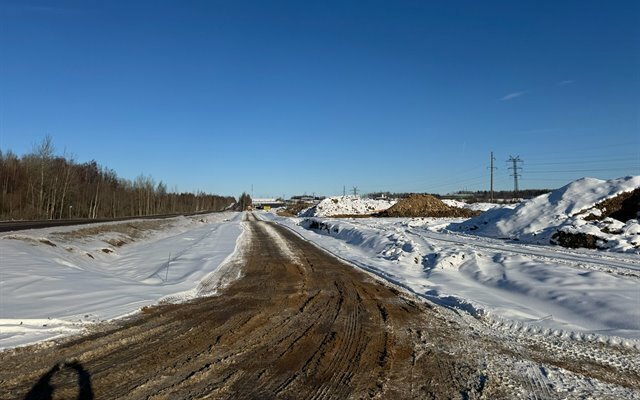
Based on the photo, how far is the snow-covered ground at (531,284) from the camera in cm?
728

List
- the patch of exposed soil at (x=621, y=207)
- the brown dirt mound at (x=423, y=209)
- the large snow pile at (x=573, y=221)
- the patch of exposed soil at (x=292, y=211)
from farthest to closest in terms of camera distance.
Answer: the patch of exposed soil at (x=292, y=211) → the brown dirt mound at (x=423, y=209) → the patch of exposed soil at (x=621, y=207) → the large snow pile at (x=573, y=221)

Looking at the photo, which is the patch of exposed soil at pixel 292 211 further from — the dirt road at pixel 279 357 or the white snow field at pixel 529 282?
the dirt road at pixel 279 357

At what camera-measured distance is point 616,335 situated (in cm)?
642

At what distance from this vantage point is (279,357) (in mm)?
5379

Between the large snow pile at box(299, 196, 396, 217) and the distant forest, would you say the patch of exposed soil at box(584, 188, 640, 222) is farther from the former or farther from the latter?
the distant forest

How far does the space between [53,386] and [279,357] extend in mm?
2431

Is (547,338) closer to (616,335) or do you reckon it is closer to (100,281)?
(616,335)


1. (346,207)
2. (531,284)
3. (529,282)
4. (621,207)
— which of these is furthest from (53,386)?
(346,207)

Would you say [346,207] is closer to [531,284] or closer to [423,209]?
[423,209]

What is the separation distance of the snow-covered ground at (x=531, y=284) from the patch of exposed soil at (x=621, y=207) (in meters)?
6.16

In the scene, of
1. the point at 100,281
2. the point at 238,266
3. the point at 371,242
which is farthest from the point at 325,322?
the point at 371,242

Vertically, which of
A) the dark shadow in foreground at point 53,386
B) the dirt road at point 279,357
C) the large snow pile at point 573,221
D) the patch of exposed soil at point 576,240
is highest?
the large snow pile at point 573,221

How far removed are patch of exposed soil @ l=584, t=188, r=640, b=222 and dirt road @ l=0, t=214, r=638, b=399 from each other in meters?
18.6

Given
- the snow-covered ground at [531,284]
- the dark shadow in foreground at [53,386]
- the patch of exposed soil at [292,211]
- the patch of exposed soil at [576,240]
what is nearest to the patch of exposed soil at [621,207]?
the patch of exposed soil at [576,240]
